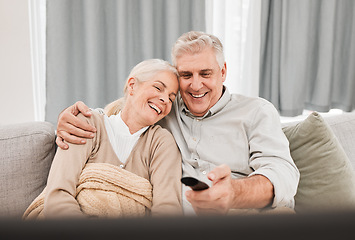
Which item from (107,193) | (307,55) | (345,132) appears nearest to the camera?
(107,193)

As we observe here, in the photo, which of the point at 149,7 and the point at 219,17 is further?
the point at 219,17

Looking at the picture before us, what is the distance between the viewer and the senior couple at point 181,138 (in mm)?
1321

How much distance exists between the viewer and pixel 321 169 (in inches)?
63.5

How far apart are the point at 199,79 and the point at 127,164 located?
504 mm

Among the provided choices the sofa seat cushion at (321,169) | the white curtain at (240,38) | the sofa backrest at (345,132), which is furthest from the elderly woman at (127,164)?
the white curtain at (240,38)

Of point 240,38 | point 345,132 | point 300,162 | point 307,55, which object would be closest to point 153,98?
point 300,162

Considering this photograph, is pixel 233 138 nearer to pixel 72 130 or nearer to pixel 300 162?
pixel 300 162

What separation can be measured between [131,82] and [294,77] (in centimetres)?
240

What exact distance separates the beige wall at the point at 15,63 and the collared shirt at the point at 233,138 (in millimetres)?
1424

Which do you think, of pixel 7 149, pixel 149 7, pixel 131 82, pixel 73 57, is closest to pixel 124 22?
pixel 149 7

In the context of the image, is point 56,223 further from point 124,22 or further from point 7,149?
point 124,22

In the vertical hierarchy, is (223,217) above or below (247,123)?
above

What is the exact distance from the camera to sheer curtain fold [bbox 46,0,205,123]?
2719mm

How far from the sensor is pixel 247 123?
1.61m
